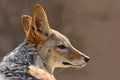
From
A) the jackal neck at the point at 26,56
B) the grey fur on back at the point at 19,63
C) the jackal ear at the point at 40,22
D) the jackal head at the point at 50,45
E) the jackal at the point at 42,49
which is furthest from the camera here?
the jackal head at the point at 50,45

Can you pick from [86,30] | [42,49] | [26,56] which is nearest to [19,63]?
[26,56]

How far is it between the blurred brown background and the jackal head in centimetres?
581

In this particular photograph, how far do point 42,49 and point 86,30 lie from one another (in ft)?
20.8

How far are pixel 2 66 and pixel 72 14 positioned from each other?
714 cm

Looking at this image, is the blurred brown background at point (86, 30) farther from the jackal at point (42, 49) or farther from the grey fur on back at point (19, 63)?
the grey fur on back at point (19, 63)

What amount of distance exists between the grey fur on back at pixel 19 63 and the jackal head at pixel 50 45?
0.32 feet

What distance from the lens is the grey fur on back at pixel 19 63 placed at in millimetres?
2467

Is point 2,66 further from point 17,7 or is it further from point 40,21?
point 17,7

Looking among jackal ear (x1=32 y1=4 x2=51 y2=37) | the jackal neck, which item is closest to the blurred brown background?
jackal ear (x1=32 y1=4 x2=51 y2=37)

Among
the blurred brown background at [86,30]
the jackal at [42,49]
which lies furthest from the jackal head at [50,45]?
the blurred brown background at [86,30]

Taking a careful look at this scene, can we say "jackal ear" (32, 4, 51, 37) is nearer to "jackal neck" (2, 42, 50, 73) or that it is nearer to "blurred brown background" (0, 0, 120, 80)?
"jackal neck" (2, 42, 50, 73)

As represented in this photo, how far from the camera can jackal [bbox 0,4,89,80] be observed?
9.68ft

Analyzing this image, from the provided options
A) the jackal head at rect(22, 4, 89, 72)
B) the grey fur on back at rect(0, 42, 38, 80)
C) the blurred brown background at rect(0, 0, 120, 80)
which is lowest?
the blurred brown background at rect(0, 0, 120, 80)

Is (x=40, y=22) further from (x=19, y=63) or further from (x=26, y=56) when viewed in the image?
(x=19, y=63)
